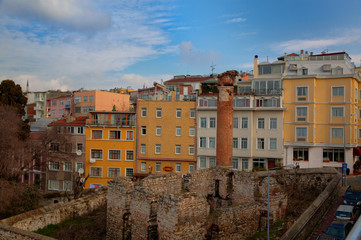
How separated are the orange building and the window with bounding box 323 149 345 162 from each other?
27445 millimetres

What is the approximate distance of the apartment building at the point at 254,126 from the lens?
3434 centimetres

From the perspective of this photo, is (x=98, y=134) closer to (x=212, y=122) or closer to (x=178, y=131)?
(x=178, y=131)

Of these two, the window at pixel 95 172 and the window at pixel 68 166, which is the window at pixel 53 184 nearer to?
the window at pixel 68 166

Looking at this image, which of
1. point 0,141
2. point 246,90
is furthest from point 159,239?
point 246,90

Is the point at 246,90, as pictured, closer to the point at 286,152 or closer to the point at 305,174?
the point at 286,152

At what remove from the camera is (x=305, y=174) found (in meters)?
24.9

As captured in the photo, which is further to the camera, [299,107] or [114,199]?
[299,107]

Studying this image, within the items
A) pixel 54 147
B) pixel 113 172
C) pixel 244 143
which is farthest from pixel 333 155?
pixel 54 147

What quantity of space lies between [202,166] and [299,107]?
11866 mm

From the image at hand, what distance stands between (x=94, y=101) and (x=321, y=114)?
29.8 meters

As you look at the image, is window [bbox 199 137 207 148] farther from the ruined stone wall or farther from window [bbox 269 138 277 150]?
the ruined stone wall

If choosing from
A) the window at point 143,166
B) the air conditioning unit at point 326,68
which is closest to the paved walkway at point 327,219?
the air conditioning unit at point 326,68

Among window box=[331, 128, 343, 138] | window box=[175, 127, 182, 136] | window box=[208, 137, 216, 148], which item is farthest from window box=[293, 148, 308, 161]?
window box=[175, 127, 182, 136]

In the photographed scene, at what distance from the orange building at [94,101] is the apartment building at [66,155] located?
7.10 m
